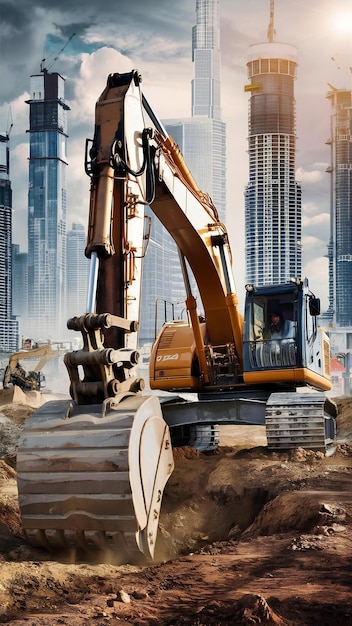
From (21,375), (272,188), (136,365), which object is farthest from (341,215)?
(136,365)

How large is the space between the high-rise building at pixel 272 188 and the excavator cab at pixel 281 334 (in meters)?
72.2

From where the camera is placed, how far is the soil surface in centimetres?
449

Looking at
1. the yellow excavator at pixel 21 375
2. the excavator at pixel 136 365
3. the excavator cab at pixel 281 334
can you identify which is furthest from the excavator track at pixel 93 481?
the yellow excavator at pixel 21 375

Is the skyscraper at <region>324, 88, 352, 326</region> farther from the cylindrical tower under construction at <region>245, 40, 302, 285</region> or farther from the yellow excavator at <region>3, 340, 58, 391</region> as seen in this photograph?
the yellow excavator at <region>3, 340, 58, 391</region>

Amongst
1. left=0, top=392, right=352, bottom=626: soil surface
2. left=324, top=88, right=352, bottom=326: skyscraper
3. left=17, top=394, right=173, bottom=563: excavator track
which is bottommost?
left=0, top=392, right=352, bottom=626: soil surface

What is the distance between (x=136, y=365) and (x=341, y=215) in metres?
82.1

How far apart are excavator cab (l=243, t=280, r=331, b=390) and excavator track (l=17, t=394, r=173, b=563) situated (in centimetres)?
515

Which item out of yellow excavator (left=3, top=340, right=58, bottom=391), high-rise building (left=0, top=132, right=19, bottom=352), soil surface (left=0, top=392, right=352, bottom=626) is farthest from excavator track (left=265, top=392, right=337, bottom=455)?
high-rise building (left=0, top=132, right=19, bottom=352)

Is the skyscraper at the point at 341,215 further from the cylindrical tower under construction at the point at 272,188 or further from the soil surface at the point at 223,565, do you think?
the soil surface at the point at 223,565

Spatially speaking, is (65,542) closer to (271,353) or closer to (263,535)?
(263,535)

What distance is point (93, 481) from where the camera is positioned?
19.3 feet

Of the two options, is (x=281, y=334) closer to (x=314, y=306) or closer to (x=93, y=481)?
(x=314, y=306)

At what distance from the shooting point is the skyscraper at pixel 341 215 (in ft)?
268

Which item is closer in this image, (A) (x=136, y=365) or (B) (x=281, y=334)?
(A) (x=136, y=365)
